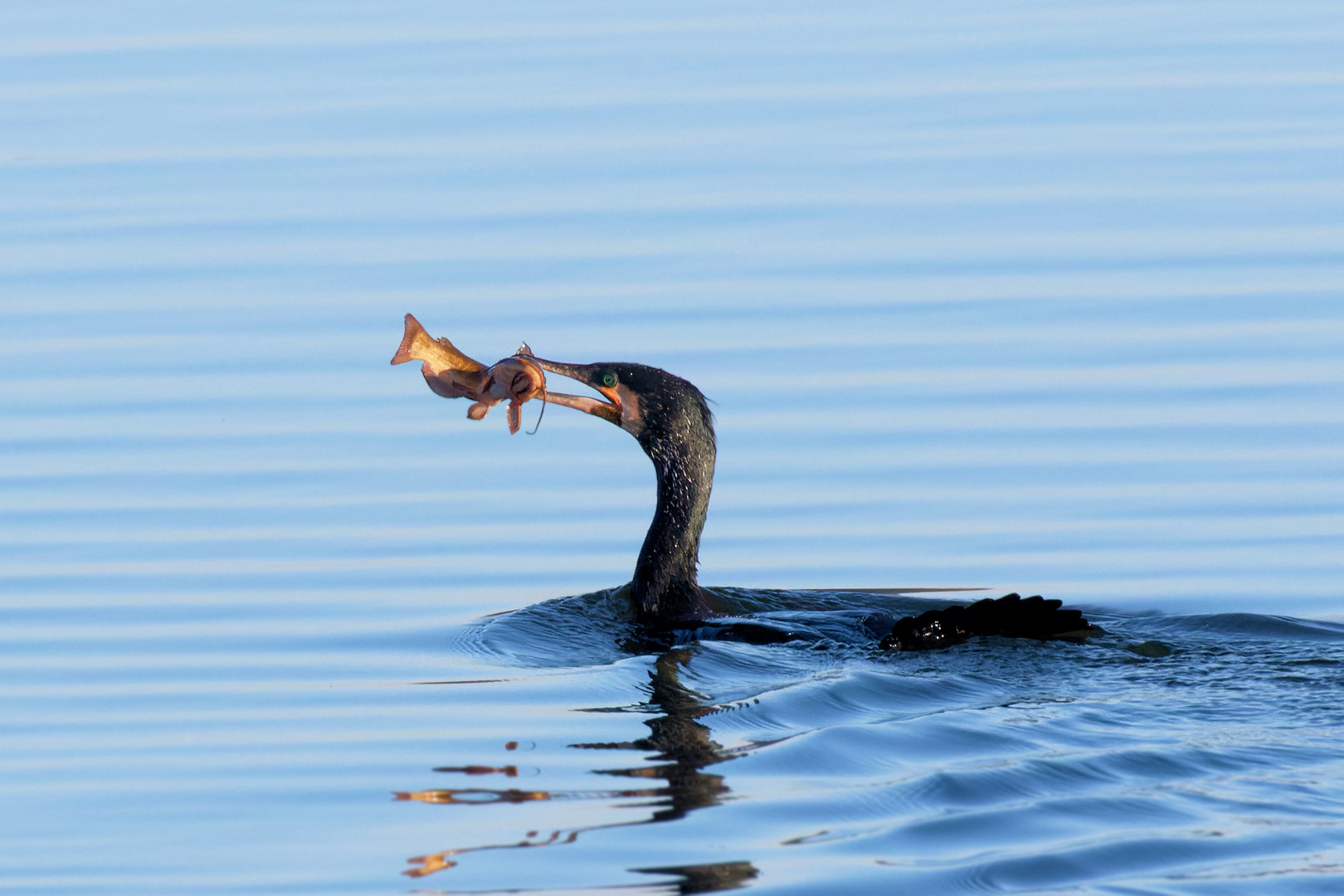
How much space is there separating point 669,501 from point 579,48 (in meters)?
12.4

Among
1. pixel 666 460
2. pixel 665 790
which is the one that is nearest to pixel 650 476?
pixel 666 460

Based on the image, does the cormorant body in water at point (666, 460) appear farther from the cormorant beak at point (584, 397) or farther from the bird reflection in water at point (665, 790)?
the bird reflection in water at point (665, 790)

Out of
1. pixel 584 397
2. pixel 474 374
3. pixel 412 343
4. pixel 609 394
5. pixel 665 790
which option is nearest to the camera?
pixel 665 790

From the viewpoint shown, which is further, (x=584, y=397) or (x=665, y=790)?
(x=584, y=397)

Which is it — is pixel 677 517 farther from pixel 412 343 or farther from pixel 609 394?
pixel 412 343

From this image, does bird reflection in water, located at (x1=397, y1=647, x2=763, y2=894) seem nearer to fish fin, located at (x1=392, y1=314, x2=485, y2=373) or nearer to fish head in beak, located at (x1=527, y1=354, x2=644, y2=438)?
fish head in beak, located at (x1=527, y1=354, x2=644, y2=438)

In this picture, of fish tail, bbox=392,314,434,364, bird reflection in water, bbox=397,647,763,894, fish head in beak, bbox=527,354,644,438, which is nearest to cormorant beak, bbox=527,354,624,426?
fish head in beak, bbox=527,354,644,438

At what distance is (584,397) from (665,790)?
9.89 ft

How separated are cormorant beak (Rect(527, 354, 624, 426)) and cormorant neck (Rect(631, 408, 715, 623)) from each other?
0.18 metres

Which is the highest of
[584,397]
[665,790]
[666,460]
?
[584,397]

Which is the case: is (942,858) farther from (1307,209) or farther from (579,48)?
(579,48)

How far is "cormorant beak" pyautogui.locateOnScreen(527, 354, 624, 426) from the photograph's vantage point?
917 centimetres

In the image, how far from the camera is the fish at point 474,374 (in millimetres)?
9016

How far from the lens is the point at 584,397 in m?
9.20
